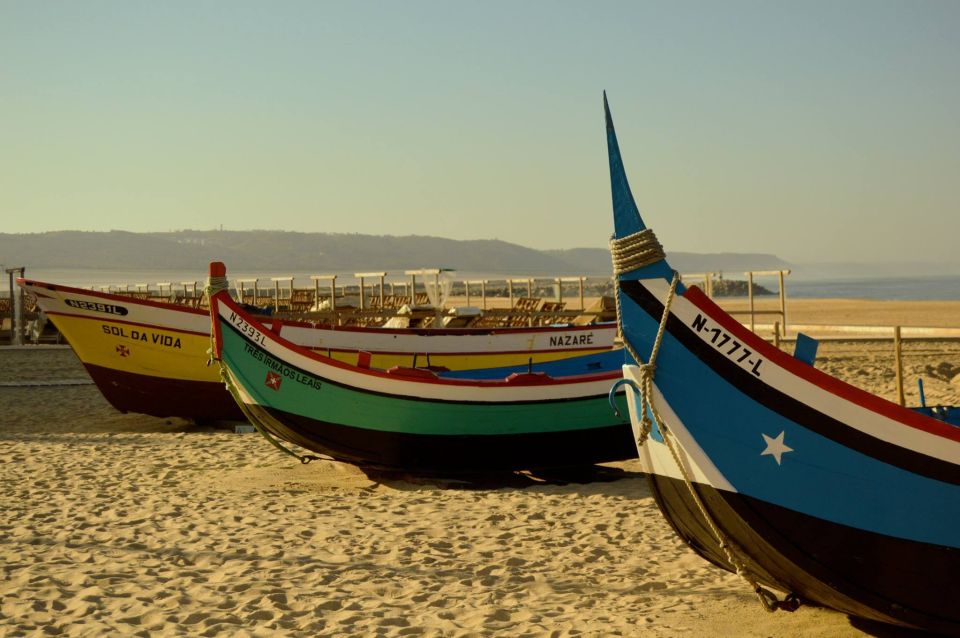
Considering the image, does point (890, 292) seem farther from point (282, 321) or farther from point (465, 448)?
point (465, 448)

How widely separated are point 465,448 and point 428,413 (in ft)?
1.56

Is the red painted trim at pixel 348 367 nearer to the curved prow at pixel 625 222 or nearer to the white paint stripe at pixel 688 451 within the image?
the white paint stripe at pixel 688 451

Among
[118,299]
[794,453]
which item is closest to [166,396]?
[118,299]

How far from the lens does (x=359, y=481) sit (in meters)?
10.1

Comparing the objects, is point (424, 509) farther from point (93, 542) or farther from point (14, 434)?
point (14, 434)

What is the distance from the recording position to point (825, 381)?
179 inches

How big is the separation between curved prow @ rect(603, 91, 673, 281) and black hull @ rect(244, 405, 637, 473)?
5.04 meters

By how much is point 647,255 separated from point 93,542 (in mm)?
4927

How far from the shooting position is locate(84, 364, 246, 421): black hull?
49.6ft

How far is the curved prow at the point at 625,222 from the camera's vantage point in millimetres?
4664

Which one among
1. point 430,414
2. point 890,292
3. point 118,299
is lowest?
point 890,292

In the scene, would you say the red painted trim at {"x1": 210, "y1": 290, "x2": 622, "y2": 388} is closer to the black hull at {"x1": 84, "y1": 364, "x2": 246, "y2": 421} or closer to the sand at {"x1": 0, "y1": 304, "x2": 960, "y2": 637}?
the sand at {"x1": 0, "y1": 304, "x2": 960, "y2": 637}

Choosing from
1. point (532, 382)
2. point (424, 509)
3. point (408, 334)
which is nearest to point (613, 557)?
point (424, 509)

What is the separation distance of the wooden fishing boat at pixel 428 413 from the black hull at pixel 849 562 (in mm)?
4682
